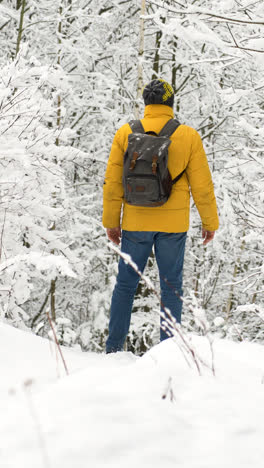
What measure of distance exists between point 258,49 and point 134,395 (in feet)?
7.90

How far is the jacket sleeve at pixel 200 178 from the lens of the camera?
112 inches

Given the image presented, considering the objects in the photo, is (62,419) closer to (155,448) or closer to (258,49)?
(155,448)

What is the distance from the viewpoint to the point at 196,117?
802 cm

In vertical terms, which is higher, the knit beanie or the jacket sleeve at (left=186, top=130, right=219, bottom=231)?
the knit beanie

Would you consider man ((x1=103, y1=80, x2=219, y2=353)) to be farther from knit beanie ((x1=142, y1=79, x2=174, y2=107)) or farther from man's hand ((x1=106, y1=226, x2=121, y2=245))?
man's hand ((x1=106, y1=226, x2=121, y2=245))

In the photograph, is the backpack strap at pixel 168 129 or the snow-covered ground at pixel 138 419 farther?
the backpack strap at pixel 168 129

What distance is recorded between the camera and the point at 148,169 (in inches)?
110

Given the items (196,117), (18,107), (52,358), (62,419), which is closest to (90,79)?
(196,117)

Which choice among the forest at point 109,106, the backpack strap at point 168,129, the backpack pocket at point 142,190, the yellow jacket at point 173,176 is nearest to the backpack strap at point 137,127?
the yellow jacket at point 173,176

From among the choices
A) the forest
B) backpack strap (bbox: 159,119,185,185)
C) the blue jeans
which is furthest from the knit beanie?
the forest

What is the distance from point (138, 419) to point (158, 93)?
2.30 meters

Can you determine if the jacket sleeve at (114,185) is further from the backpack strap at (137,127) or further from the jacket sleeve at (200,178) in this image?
the jacket sleeve at (200,178)

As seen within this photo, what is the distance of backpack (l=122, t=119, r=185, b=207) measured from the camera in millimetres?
2744

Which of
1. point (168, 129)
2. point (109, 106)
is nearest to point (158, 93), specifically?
point (168, 129)
